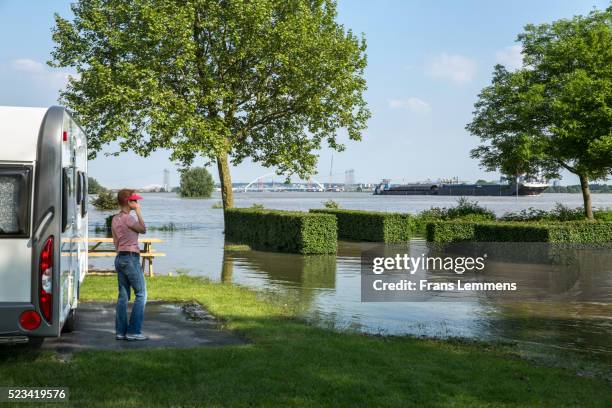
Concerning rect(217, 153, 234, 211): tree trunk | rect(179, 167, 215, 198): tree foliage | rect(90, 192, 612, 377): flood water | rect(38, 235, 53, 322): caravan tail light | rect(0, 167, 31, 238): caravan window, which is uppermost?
rect(179, 167, 215, 198): tree foliage

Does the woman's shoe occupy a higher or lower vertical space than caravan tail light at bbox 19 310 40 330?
lower

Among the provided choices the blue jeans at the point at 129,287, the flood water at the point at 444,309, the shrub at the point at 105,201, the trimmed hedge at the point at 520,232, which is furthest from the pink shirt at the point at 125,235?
the shrub at the point at 105,201

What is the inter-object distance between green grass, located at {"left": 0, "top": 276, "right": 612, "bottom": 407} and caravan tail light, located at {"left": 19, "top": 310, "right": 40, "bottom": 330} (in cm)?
53

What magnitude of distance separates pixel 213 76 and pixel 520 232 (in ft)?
52.9

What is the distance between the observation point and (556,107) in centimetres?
3756

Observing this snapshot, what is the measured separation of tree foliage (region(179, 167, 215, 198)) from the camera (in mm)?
130125

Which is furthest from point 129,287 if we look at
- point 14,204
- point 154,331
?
point 14,204

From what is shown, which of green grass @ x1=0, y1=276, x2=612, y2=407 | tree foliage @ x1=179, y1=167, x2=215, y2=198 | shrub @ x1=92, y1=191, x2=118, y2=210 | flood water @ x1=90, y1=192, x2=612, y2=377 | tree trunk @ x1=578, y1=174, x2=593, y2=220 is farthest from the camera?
tree foliage @ x1=179, y1=167, x2=215, y2=198

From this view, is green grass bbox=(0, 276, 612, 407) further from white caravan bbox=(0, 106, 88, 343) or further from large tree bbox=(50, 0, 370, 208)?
large tree bbox=(50, 0, 370, 208)

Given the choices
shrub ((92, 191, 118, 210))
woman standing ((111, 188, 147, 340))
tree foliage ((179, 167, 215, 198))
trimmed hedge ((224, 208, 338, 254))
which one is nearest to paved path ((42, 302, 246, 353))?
woman standing ((111, 188, 147, 340))

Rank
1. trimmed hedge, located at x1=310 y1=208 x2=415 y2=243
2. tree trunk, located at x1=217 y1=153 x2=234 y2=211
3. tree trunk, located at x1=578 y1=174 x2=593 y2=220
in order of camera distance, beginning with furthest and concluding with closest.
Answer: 1. tree trunk, located at x1=578 y1=174 x2=593 y2=220
2. tree trunk, located at x1=217 y1=153 x2=234 y2=211
3. trimmed hedge, located at x1=310 y1=208 x2=415 y2=243

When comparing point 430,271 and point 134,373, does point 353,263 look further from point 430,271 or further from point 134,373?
point 134,373

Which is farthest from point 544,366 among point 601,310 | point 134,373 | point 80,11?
point 80,11

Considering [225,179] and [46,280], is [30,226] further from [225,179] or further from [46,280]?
[225,179]
